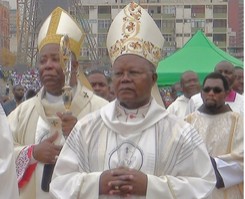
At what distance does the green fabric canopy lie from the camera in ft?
51.5

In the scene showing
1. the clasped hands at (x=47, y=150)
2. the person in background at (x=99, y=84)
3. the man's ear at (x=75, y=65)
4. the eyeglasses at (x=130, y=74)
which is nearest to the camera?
the eyeglasses at (x=130, y=74)

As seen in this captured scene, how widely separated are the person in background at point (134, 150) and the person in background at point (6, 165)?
37 centimetres

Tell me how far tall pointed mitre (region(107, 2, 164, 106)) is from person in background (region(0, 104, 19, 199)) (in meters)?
0.74

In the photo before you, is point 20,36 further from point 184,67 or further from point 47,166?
point 47,166

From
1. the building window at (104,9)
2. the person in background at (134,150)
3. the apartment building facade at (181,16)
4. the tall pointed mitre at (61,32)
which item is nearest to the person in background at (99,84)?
the tall pointed mitre at (61,32)

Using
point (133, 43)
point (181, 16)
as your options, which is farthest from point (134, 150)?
point (181, 16)

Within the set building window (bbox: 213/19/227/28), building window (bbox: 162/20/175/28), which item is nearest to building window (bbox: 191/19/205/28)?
building window (bbox: 162/20/175/28)

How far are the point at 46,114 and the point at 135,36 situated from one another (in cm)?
119

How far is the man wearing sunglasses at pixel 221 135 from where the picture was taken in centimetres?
598

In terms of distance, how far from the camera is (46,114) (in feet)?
18.4

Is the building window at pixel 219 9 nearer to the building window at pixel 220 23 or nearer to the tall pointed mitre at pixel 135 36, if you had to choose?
the building window at pixel 220 23

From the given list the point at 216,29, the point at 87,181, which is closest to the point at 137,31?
the point at 87,181

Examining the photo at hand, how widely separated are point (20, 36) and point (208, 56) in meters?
38.1

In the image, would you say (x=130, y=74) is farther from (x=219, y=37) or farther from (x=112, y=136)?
(x=219, y=37)
